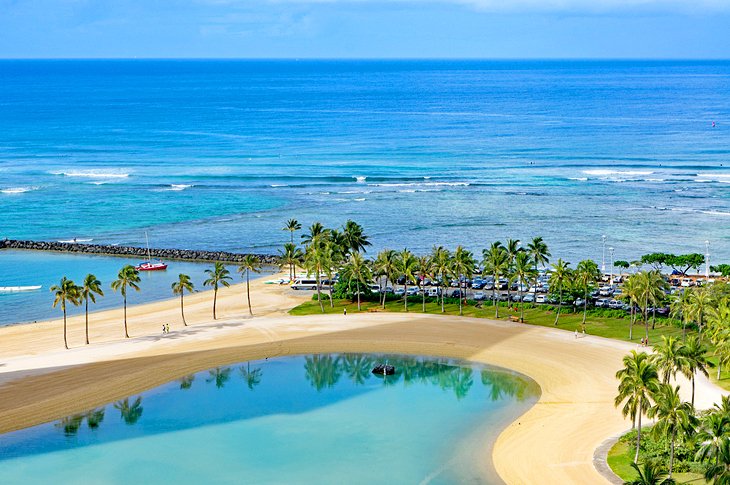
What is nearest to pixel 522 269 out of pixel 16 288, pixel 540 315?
pixel 540 315

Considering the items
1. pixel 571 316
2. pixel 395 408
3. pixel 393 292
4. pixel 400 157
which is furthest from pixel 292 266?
pixel 400 157

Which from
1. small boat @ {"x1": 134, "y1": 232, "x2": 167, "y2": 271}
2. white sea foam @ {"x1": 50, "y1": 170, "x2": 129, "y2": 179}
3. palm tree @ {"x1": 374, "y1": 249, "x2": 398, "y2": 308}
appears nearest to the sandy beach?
palm tree @ {"x1": 374, "y1": 249, "x2": 398, "y2": 308}

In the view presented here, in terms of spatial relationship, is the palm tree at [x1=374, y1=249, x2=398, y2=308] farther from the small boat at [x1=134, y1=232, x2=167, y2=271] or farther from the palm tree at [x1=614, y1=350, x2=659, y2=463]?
the palm tree at [x1=614, y1=350, x2=659, y2=463]

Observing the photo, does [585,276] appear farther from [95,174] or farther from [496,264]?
[95,174]

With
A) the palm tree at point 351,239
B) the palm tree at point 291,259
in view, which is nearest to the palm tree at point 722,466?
the palm tree at point 351,239

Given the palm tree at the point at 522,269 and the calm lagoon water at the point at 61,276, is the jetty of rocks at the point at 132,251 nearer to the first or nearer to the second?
the calm lagoon water at the point at 61,276

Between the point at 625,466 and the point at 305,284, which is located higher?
the point at 305,284

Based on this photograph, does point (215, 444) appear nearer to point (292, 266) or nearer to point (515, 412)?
point (515, 412)
